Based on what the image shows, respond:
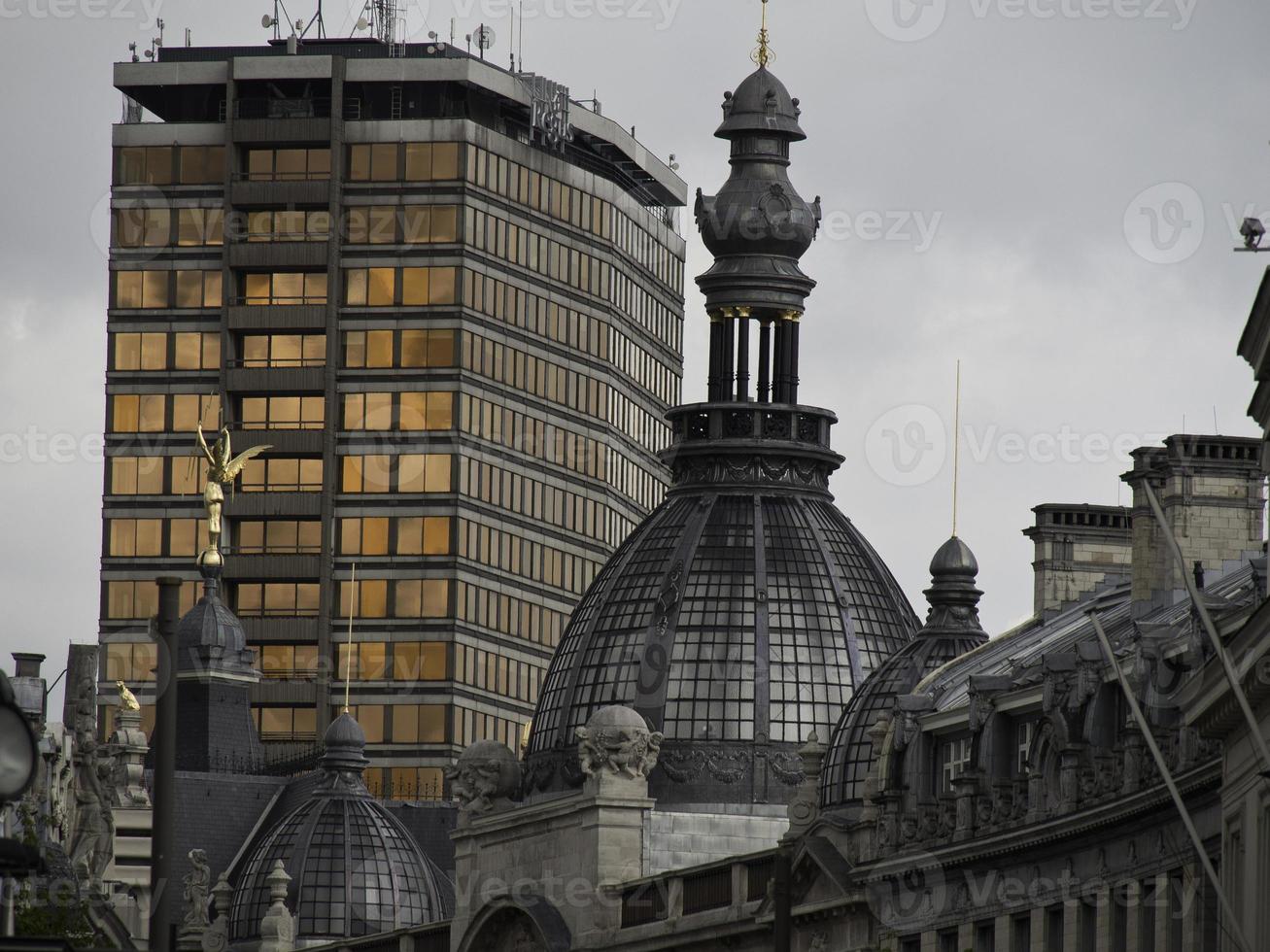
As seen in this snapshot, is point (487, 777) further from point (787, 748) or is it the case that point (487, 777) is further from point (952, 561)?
point (952, 561)

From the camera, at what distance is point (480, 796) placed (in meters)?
138

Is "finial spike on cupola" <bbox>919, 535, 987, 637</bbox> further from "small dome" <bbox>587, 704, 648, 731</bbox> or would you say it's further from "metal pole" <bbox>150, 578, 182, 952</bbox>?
"metal pole" <bbox>150, 578, 182, 952</bbox>

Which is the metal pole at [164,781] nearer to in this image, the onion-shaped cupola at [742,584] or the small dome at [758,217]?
the onion-shaped cupola at [742,584]

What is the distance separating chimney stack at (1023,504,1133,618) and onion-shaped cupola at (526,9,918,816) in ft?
94.5

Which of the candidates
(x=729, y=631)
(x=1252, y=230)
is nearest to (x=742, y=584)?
(x=729, y=631)

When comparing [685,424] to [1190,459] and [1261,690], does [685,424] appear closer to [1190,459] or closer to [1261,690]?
[1190,459]

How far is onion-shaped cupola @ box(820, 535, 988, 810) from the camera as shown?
106m

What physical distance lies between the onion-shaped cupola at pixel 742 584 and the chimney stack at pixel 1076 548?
94.5 ft

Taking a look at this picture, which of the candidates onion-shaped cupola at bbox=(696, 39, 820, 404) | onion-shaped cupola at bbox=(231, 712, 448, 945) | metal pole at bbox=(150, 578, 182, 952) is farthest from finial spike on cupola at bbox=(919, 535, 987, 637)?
metal pole at bbox=(150, 578, 182, 952)

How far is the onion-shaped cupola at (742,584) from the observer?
13850 centimetres

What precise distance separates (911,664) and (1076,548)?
191 inches

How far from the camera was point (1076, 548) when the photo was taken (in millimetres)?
107750

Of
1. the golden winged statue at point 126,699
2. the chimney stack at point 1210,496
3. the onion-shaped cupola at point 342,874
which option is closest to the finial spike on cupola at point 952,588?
the chimney stack at point 1210,496

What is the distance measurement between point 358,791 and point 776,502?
3351 cm
